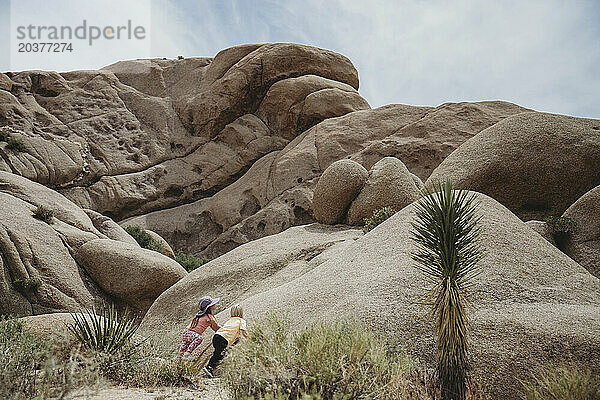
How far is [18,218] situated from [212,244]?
29.3ft

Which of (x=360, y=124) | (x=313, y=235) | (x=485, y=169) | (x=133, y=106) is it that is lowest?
(x=313, y=235)

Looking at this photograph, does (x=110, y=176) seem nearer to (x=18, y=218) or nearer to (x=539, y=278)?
(x=18, y=218)

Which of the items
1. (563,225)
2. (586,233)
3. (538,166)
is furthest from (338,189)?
(586,233)

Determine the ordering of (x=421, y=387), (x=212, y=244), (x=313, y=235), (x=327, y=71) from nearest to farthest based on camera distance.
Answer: (x=421, y=387)
(x=313, y=235)
(x=212, y=244)
(x=327, y=71)

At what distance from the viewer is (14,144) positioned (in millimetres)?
21875

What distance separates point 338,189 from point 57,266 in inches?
352

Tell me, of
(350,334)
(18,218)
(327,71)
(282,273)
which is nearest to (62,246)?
(18,218)

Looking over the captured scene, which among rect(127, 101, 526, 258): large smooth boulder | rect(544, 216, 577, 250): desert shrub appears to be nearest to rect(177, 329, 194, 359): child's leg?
rect(544, 216, 577, 250): desert shrub

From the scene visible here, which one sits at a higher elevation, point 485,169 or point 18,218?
point 485,169

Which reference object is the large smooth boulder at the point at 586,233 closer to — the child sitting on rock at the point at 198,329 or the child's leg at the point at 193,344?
the child sitting on rock at the point at 198,329

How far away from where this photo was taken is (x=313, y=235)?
1487cm

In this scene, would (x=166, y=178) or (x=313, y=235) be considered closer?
(x=313, y=235)

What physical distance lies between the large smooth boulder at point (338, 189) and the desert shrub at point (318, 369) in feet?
32.1

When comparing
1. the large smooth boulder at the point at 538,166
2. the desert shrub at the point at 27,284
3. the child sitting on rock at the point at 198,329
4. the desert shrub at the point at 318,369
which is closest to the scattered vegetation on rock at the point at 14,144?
the desert shrub at the point at 27,284
